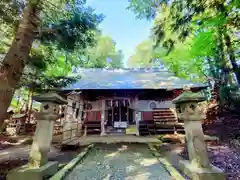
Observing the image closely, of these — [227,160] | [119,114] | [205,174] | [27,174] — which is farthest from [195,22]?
[119,114]

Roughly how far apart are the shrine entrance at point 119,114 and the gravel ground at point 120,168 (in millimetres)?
5234

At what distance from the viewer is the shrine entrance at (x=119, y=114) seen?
1011cm

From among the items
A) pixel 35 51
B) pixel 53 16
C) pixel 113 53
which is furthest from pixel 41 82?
pixel 113 53

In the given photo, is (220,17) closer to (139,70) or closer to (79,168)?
(79,168)

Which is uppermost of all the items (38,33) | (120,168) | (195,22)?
(195,22)

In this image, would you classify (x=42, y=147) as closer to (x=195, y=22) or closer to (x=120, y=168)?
(x=120, y=168)

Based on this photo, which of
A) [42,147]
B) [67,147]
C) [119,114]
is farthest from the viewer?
[119,114]

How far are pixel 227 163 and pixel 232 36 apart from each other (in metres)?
6.88

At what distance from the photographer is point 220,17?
17.3 ft

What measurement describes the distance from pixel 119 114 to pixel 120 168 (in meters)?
7.38

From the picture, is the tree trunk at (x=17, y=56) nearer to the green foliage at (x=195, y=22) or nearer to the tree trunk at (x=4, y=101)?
the tree trunk at (x=4, y=101)

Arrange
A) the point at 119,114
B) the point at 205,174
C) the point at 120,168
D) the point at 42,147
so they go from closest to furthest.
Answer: the point at 205,174, the point at 42,147, the point at 120,168, the point at 119,114

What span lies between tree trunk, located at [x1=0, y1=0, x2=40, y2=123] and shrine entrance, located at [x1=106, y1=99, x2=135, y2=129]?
22.5 feet

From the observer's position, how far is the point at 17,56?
333 centimetres
